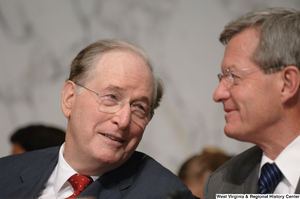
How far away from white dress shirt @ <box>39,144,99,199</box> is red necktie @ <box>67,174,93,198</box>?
1.0 inches

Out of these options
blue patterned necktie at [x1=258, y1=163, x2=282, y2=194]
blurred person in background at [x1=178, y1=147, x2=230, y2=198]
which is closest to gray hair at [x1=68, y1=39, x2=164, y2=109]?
blue patterned necktie at [x1=258, y1=163, x2=282, y2=194]

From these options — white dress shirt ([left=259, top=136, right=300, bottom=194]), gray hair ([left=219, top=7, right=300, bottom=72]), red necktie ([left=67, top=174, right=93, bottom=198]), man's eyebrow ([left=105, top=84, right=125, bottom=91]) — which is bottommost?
red necktie ([left=67, top=174, right=93, bottom=198])

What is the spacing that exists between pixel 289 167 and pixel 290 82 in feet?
1.23

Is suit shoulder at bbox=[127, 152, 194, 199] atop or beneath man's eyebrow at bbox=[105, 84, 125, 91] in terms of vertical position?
beneath

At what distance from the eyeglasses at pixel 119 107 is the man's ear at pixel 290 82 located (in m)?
0.79

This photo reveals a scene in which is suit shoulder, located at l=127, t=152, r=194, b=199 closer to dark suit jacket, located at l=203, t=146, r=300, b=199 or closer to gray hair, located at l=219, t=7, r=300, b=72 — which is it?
dark suit jacket, located at l=203, t=146, r=300, b=199

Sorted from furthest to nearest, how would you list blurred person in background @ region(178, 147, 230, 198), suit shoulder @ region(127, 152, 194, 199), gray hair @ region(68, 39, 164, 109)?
blurred person in background @ region(178, 147, 230, 198)
gray hair @ region(68, 39, 164, 109)
suit shoulder @ region(127, 152, 194, 199)

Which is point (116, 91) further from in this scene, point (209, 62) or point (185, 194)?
point (209, 62)

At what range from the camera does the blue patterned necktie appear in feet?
5.04

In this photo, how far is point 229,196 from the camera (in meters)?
1.62

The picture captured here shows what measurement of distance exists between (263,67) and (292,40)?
0.55 feet

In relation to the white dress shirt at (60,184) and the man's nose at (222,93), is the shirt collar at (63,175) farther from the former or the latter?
the man's nose at (222,93)

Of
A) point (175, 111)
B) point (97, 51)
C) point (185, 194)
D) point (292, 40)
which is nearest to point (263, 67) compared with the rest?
point (292, 40)

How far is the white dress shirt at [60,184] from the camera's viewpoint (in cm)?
191
